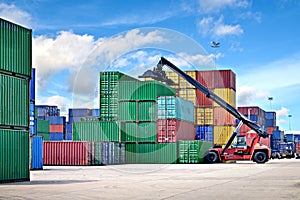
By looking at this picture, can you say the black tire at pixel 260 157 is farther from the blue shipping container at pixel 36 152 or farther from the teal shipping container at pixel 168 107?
the blue shipping container at pixel 36 152

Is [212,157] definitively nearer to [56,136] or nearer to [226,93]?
[226,93]

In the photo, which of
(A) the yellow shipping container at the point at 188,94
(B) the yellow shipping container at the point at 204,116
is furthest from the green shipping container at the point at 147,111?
(B) the yellow shipping container at the point at 204,116

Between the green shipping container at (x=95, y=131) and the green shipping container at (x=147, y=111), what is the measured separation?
2.82 meters

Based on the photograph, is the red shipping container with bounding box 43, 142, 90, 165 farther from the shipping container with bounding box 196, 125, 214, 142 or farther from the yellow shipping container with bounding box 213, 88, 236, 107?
the yellow shipping container with bounding box 213, 88, 236, 107

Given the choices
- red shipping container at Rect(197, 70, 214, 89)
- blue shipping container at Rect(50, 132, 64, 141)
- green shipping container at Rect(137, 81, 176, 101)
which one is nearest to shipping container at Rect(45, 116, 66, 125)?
blue shipping container at Rect(50, 132, 64, 141)

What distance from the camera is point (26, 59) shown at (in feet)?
89.7

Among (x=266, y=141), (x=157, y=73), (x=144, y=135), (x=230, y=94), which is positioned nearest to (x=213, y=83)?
(x=230, y=94)

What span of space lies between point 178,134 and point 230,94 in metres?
19.8

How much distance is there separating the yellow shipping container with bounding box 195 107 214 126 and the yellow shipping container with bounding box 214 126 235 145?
131 cm

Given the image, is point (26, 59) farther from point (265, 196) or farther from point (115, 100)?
point (115, 100)

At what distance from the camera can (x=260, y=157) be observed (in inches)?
2130

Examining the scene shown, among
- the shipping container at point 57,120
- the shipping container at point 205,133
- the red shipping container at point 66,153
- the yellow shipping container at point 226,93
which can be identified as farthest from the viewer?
the shipping container at point 57,120

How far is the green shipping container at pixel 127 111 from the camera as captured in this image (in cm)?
5615

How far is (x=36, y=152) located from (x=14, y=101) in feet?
55.8
